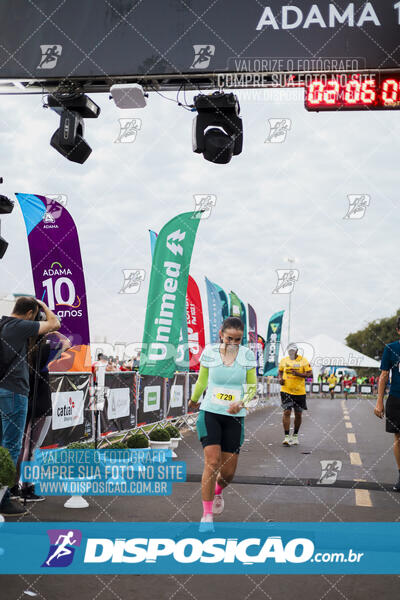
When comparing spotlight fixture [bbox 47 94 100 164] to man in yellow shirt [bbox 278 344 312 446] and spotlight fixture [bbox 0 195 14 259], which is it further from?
man in yellow shirt [bbox 278 344 312 446]

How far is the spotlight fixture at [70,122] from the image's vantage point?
28.4 feet

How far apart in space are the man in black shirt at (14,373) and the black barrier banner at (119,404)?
3617 mm

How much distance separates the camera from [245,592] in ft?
13.3

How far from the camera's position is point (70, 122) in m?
8.74

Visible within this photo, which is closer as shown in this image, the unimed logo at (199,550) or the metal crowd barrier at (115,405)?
the unimed logo at (199,550)

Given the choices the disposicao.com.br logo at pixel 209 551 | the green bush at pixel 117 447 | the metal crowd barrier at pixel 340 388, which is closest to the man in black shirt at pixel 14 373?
the disposicao.com.br logo at pixel 209 551

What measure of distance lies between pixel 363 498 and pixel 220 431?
2383mm

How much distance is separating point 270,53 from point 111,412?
18.8 feet
